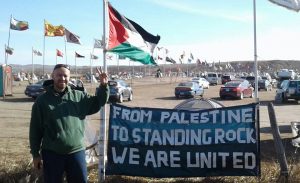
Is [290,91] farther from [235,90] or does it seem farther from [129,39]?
[129,39]

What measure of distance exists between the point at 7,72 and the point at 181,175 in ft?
98.8

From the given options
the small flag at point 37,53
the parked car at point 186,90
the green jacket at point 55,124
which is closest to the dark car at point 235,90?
the parked car at point 186,90

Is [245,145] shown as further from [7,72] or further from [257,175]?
[7,72]

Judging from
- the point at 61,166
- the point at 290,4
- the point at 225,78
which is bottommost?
the point at 61,166

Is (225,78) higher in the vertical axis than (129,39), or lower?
lower

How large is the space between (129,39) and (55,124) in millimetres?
2995

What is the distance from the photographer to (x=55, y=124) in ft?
17.6

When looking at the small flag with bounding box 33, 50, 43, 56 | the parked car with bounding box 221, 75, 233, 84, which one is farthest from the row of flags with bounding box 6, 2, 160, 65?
the parked car with bounding box 221, 75, 233, 84

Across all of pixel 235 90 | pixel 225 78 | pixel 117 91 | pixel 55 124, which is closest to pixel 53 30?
pixel 117 91

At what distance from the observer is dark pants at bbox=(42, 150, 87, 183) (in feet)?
17.8

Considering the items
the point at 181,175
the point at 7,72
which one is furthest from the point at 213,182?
the point at 7,72

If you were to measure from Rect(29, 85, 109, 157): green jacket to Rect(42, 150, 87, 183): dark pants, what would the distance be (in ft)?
0.25

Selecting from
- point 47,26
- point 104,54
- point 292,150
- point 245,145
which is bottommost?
point 292,150

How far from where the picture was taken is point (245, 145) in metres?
7.39
